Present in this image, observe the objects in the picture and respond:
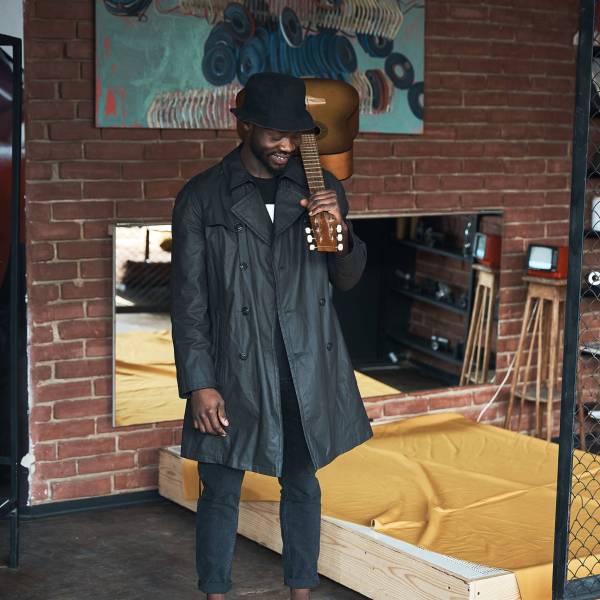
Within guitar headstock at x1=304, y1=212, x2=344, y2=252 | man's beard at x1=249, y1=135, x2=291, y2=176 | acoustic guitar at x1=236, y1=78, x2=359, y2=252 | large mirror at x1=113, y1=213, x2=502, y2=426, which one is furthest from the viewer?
large mirror at x1=113, y1=213, x2=502, y2=426

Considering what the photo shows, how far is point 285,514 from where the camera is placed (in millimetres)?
3729

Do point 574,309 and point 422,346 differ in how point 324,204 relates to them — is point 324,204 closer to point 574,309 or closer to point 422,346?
point 574,309

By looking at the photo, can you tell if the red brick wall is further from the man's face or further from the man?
the man's face

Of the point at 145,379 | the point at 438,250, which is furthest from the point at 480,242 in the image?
the point at 145,379

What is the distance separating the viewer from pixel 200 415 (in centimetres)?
353

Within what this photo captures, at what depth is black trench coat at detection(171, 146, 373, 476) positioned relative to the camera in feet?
11.6

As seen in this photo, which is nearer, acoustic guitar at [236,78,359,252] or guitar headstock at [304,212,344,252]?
guitar headstock at [304,212,344,252]

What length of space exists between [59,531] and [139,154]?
1.64m

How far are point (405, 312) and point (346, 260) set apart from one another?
2.40 m

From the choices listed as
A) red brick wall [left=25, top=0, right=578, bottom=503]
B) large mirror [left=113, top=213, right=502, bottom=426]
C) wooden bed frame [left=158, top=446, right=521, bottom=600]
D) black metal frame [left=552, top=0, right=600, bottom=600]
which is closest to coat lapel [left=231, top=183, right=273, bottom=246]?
black metal frame [left=552, top=0, right=600, bottom=600]

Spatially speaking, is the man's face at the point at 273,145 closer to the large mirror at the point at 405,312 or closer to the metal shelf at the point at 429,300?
the large mirror at the point at 405,312

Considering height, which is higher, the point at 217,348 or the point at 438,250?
the point at 438,250

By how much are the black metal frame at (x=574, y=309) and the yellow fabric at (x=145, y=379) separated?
223 centimetres

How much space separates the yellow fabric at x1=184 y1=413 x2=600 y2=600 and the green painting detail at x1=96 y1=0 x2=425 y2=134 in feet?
4.97
